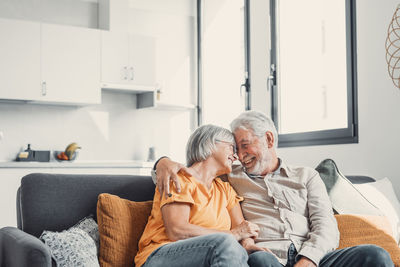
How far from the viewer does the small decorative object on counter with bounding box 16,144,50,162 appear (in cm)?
465

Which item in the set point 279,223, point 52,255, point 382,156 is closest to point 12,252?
point 52,255

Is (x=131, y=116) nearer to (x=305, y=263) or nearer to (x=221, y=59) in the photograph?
(x=221, y=59)

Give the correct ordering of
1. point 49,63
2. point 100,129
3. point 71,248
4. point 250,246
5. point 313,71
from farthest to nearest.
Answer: point 100,129, point 49,63, point 313,71, point 250,246, point 71,248

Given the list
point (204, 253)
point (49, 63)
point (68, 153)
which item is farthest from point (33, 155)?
point (204, 253)

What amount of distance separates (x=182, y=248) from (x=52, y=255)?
1.54 feet

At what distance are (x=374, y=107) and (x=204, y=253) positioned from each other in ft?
6.44

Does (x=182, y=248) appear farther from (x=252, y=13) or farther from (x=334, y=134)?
(x=252, y=13)

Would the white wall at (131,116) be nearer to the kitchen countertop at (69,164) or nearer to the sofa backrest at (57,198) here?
the kitchen countertop at (69,164)

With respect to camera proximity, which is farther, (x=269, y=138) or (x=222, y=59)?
(x=222, y=59)

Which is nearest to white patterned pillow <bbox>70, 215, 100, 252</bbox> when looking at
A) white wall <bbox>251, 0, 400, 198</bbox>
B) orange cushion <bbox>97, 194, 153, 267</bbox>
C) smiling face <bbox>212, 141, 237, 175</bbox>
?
orange cushion <bbox>97, 194, 153, 267</bbox>

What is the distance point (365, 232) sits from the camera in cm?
216

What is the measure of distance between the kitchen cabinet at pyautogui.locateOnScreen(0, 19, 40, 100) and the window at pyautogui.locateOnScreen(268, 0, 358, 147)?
2180 millimetres

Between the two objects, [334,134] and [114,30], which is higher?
[114,30]

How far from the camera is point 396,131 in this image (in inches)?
118
